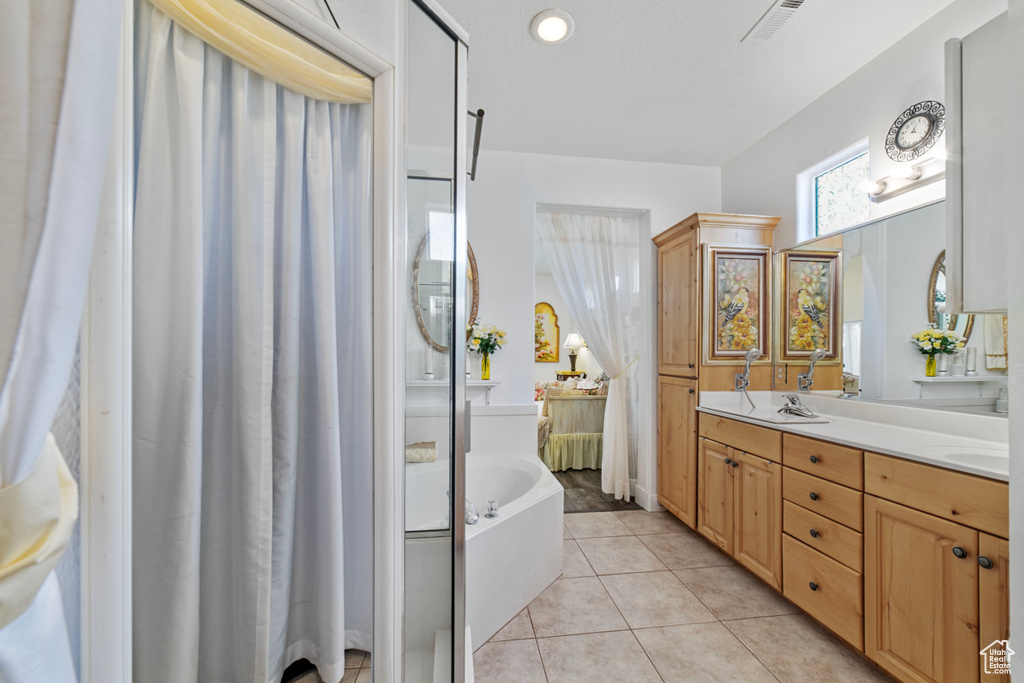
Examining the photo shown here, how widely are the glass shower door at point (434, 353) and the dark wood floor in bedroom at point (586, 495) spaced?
2.31m

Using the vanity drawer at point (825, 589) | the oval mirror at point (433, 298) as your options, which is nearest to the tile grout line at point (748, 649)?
the vanity drawer at point (825, 589)

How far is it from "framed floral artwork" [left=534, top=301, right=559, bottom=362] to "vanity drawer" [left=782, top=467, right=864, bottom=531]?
4.83 m

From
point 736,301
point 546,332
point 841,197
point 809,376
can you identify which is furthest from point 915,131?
point 546,332

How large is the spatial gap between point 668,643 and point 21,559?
6.66 feet

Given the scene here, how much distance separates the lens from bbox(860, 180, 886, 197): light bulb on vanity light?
209 cm

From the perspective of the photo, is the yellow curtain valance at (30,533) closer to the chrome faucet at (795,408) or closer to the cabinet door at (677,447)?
the chrome faucet at (795,408)

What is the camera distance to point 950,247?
2.69 feet

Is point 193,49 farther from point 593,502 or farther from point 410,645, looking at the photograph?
point 593,502

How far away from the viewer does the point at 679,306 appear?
2.91 meters

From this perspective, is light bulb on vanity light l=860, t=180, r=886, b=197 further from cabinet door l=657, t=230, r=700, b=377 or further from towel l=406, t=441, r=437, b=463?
towel l=406, t=441, r=437, b=463

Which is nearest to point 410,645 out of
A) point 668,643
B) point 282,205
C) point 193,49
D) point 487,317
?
point 282,205

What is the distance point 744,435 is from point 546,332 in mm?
4606

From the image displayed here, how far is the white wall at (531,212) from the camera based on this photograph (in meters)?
3.04

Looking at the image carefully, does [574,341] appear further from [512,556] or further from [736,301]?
[512,556]
